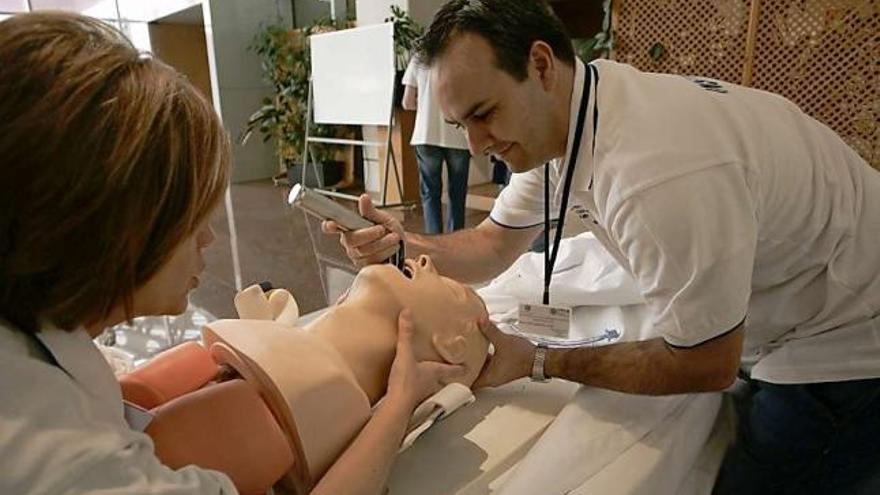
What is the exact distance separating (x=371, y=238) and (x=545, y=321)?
1.26ft

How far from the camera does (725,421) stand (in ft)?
3.69

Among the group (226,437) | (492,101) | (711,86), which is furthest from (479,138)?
(226,437)

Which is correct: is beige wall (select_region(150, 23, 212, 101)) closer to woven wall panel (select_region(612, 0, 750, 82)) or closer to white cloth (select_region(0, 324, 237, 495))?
woven wall panel (select_region(612, 0, 750, 82))

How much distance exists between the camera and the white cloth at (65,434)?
401mm

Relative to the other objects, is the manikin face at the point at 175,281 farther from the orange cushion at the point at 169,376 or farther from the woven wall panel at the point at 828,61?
the woven wall panel at the point at 828,61

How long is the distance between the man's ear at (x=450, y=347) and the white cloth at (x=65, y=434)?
45 centimetres

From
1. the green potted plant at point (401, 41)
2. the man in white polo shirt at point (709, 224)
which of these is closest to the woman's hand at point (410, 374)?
the man in white polo shirt at point (709, 224)

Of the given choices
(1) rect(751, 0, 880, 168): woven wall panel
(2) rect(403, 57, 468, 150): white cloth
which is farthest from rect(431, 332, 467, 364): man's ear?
(1) rect(751, 0, 880, 168): woven wall panel

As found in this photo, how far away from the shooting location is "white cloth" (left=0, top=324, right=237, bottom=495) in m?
0.40

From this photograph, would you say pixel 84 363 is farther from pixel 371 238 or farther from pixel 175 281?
pixel 371 238

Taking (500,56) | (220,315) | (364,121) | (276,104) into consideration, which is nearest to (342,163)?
(276,104)

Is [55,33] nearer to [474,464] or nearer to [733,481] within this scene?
[474,464]

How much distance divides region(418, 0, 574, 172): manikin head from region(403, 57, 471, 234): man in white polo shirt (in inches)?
80.7

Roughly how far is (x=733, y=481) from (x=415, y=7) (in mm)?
3901
